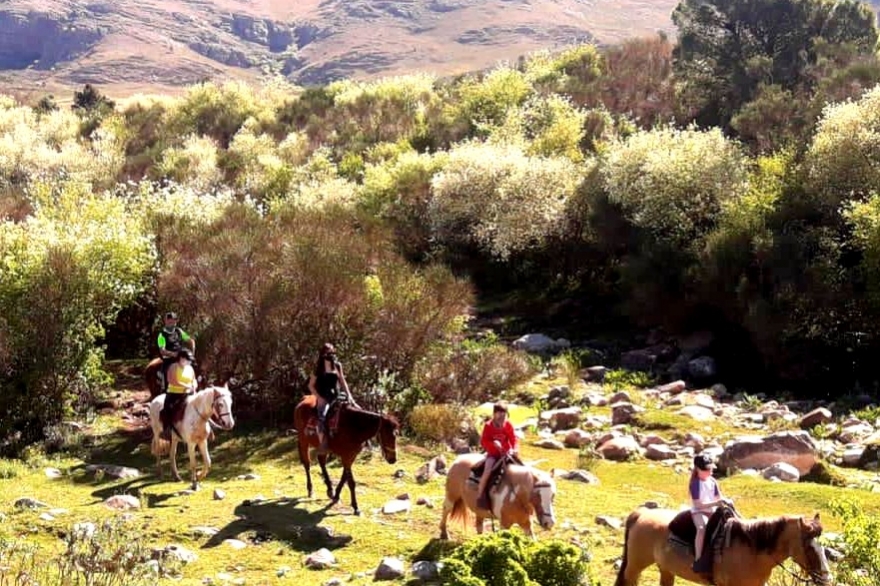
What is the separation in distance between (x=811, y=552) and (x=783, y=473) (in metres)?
9.14

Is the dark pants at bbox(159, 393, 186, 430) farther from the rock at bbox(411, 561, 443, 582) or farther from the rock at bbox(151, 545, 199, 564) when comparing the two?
the rock at bbox(411, 561, 443, 582)

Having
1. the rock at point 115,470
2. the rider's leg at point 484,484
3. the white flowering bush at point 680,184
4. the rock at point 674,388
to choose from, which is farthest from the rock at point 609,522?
the white flowering bush at point 680,184

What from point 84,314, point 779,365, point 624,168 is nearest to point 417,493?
point 84,314

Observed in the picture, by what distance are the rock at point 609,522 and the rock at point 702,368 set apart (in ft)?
52.4

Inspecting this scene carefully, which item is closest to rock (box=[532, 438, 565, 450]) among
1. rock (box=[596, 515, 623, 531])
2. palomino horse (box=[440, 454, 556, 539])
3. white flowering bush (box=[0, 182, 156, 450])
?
rock (box=[596, 515, 623, 531])

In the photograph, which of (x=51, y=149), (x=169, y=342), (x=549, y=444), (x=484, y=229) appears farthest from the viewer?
(x=51, y=149)

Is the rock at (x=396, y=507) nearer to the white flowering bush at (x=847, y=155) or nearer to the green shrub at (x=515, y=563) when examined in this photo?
the green shrub at (x=515, y=563)

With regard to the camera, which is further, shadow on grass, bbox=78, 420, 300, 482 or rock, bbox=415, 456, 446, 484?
shadow on grass, bbox=78, 420, 300, 482

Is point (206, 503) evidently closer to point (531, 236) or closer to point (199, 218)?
point (199, 218)

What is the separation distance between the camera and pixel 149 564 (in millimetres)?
10828

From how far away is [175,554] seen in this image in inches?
479

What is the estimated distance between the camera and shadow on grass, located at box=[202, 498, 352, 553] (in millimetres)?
13359

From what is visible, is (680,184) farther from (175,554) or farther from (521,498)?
(175,554)

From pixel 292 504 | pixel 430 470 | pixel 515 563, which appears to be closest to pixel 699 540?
pixel 515 563
